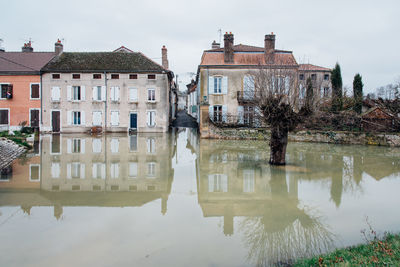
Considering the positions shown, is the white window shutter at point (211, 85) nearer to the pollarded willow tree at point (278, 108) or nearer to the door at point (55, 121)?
the pollarded willow tree at point (278, 108)

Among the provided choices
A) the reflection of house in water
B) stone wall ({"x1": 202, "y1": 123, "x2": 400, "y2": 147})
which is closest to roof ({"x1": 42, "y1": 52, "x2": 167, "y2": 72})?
stone wall ({"x1": 202, "y1": 123, "x2": 400, "y2": 147})

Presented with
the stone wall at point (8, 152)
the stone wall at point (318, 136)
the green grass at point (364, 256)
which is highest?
the stone wall at point (318, 136)

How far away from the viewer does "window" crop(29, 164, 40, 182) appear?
364 inches

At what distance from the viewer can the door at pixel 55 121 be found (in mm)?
24203

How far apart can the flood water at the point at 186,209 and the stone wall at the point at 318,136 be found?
6704mm

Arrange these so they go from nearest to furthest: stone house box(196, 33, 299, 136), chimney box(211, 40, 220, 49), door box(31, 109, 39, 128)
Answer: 1. stone house box(196, 33, 299, 136)
2. door box(31, 109, 39, 128)
3. chimney box(211, 40, 220, 49)

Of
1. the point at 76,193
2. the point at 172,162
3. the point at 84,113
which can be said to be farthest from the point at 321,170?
the point at 84,113

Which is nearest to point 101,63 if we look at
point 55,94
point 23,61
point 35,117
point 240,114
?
point 55,94

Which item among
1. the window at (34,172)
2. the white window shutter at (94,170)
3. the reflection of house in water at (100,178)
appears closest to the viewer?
the reflection of house in water at (100,178)

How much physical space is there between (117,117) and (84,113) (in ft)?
8.37

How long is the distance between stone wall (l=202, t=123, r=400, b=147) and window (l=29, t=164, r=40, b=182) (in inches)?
453

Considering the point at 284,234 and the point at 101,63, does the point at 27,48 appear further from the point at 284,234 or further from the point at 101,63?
the point at 284,234

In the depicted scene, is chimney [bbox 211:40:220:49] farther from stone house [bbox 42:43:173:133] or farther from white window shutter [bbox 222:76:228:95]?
white window shutter [bbox 222:76:228:95]

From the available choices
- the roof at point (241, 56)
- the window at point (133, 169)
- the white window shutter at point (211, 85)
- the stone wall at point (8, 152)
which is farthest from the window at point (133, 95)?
the window at point (133, 169)
